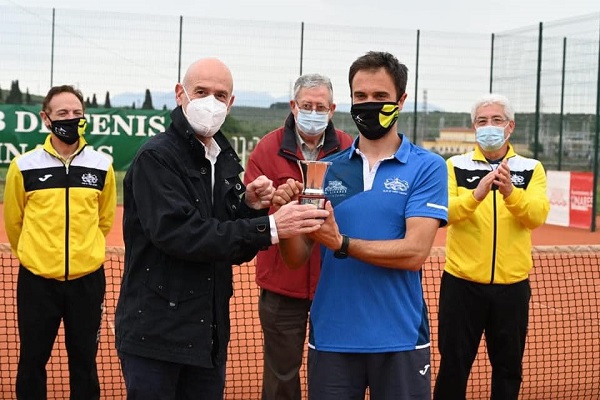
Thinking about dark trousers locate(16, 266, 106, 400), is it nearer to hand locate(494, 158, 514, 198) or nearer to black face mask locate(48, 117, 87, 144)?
black face mask locate(48, 117, 87, 144)

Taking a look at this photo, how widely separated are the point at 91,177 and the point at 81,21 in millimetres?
13390

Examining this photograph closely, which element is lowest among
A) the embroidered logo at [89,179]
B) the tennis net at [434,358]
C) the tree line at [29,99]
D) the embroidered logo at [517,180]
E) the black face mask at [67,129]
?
the tennis net at [434,358]

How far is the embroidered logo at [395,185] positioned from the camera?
3.27m

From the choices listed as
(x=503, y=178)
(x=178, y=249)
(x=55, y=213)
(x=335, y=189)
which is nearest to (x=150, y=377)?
(x=178, y=249)

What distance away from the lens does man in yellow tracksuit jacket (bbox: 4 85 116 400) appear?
4.97m

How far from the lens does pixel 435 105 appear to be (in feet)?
63.5

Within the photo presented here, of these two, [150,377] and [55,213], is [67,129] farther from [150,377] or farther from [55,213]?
[150,377]

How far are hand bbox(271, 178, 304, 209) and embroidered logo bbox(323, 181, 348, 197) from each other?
176 mm

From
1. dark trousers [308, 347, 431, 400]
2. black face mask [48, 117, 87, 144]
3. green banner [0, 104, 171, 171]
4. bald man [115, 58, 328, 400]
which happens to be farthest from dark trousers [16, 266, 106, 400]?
green banner [0, 104, 171, 171]

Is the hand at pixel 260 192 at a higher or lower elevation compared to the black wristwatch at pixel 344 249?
higher

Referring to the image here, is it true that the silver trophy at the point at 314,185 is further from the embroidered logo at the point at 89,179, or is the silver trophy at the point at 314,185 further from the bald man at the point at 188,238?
the embroidered logo at the point at 89,179

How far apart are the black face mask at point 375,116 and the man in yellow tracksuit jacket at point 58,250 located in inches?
95.3

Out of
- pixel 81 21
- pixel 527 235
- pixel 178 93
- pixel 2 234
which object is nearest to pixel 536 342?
pixel 527 235

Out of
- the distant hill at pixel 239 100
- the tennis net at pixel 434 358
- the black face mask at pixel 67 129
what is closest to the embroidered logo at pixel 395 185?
the black face mask at pixel 67 129
